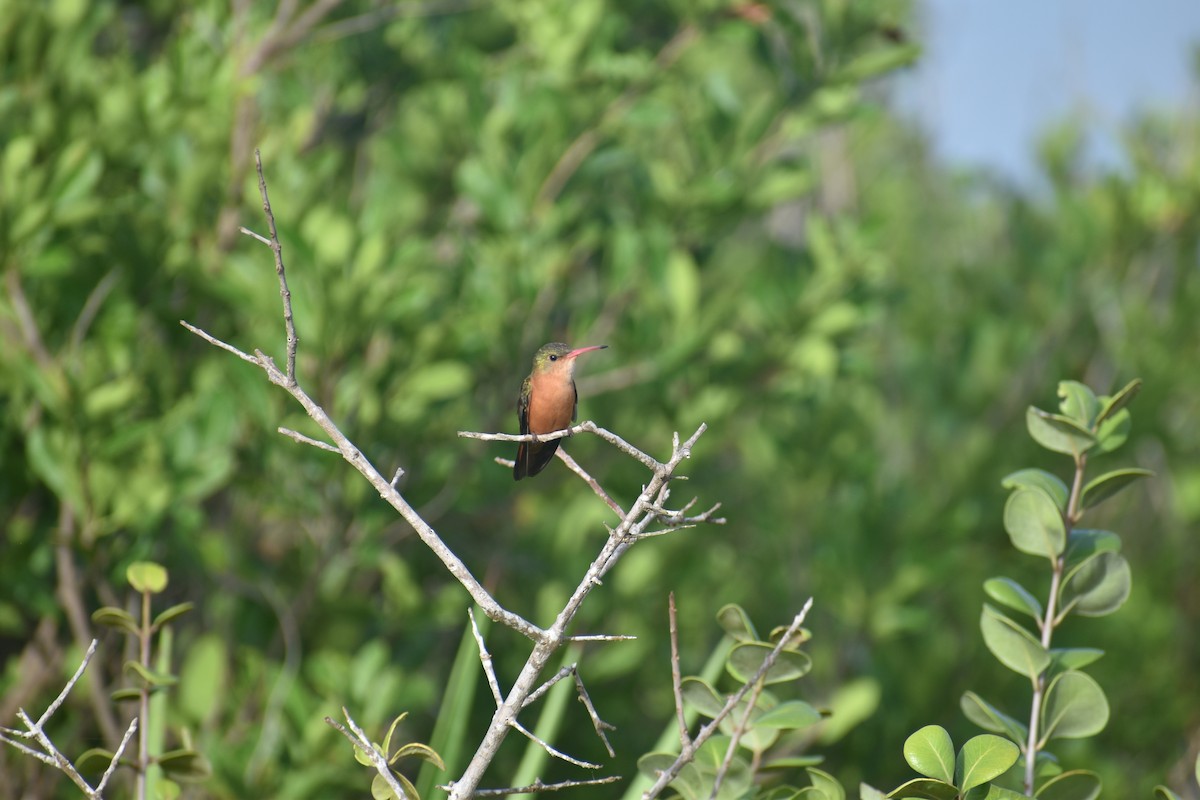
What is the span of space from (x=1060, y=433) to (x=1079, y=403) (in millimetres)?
67

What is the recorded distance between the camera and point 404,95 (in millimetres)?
5641

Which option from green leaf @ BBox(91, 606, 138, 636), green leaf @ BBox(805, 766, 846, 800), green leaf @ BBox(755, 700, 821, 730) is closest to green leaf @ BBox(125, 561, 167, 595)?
green leaf @ BBox(91, 606, 138, 636)

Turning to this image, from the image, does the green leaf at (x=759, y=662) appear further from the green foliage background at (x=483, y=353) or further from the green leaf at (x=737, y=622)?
the green foliage background at (x=483, y=353)

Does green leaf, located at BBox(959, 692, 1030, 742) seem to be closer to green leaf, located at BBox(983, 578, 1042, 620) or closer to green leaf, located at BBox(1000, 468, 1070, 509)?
green leaf, located at BBox(983, 578, 1042, 620)

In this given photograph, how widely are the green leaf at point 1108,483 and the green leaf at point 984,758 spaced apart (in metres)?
0.54

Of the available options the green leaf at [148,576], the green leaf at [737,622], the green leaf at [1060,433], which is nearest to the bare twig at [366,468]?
the green leaf at [737,622]

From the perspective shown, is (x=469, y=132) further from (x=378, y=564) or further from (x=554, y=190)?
(x=378, y=564)

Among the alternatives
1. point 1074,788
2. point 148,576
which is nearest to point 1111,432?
point 1074,788

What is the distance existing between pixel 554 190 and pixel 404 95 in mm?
1271

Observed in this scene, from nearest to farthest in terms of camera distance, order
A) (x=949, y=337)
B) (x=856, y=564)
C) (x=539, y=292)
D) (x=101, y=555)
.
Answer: (x=101, y=555), (x=539, y=292), (x=856, y=564), (x=949, y=337)

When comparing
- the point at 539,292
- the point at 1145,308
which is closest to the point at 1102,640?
the point at 1145,308

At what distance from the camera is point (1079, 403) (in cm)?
218

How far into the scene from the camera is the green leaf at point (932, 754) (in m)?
1.79

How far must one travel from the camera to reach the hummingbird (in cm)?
305
